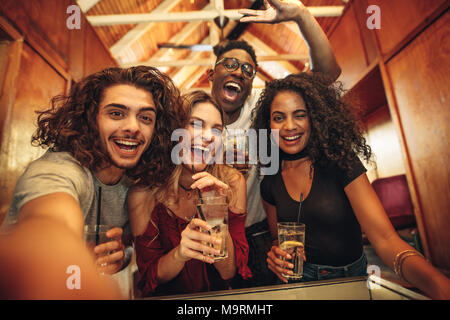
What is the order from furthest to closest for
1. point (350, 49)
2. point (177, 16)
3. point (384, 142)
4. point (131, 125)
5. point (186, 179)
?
point (384, 142), point (177, 16), point (350, 49), point (186, 179), point (131, 125)

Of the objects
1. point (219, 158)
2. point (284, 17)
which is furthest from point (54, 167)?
point (284, 17)

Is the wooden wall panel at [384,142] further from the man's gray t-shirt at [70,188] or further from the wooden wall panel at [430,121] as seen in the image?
the man's gray t-shirt at [70,188]

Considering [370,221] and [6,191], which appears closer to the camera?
[370,221]

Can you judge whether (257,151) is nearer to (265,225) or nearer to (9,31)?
(265,225)

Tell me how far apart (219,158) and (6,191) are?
2.26 meters

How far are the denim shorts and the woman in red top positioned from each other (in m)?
0.42

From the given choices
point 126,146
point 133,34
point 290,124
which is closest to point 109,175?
point 126,146

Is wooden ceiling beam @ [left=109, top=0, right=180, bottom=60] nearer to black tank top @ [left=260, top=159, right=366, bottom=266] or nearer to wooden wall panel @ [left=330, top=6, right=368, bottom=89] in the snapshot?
wooden wall panel @ [left=330, top=6, right=368, bottom=89]

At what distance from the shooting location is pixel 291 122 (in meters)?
1.72

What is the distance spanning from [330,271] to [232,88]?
6.20 ft

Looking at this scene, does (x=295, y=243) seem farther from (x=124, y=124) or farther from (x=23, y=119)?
(x=23, y=119)

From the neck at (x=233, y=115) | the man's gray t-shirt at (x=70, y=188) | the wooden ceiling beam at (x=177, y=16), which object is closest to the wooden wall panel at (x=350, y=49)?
the wooden ceiling beam at (x=177, y=16)

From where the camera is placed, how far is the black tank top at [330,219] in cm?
150

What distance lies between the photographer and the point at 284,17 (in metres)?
2.09
